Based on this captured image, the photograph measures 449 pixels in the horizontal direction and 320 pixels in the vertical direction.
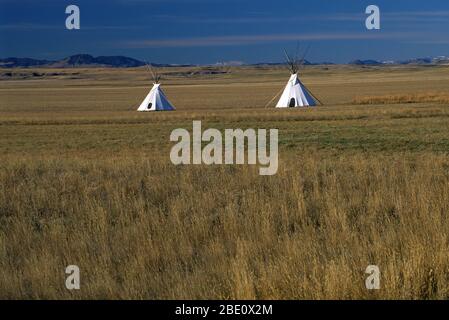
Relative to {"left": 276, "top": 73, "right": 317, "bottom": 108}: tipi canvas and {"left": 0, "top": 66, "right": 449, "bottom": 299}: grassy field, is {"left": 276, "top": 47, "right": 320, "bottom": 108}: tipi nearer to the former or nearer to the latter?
{"left": 276, "top": 73, "right": 317, "bottom": 108}: tipi canvas

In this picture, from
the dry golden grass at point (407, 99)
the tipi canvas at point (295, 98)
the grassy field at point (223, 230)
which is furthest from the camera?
the tipi canvas at point (295, 98)

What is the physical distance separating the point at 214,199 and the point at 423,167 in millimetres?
4725

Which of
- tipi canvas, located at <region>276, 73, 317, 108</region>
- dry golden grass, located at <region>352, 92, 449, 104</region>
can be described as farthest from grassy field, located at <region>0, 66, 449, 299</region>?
tipi canvas, located at <region>276, 73, 317, 108</region>

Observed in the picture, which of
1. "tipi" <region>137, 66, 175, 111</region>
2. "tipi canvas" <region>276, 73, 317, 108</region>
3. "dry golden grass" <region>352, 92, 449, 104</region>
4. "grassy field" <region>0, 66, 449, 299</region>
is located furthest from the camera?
"tipi" <region>137, 66, 175, 111</region>

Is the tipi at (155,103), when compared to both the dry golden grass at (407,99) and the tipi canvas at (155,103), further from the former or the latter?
the dry golden grass at (407,99)

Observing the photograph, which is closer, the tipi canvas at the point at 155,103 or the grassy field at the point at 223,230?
the grassy field at the point at 223,230

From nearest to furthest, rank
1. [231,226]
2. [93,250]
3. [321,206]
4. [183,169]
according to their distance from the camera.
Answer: [93,250]
[231,226]
[321,206]
[183,169]

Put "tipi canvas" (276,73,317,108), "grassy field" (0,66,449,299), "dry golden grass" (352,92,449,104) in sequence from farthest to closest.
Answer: "tipi canvas" (276,73,317,108) < "dry golden grass" (352,92,449,104) < "grassy field" (0,66,449,299)

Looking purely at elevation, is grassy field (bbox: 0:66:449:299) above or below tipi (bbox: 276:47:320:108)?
below

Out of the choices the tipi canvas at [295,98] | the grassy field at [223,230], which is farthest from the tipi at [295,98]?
the grassy field at [223,230]

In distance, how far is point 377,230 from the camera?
684 cm

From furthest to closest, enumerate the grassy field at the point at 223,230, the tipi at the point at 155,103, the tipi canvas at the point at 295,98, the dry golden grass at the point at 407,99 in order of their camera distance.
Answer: the tipi at the point at 155,103 → the tipi canvas at the point at 295,98 → the dry golden grass at the point at 407,99 → the grassy field at the point at 223,230

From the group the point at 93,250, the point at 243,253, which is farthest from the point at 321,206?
the point at 93,250

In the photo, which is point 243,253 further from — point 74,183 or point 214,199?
point 74,183
